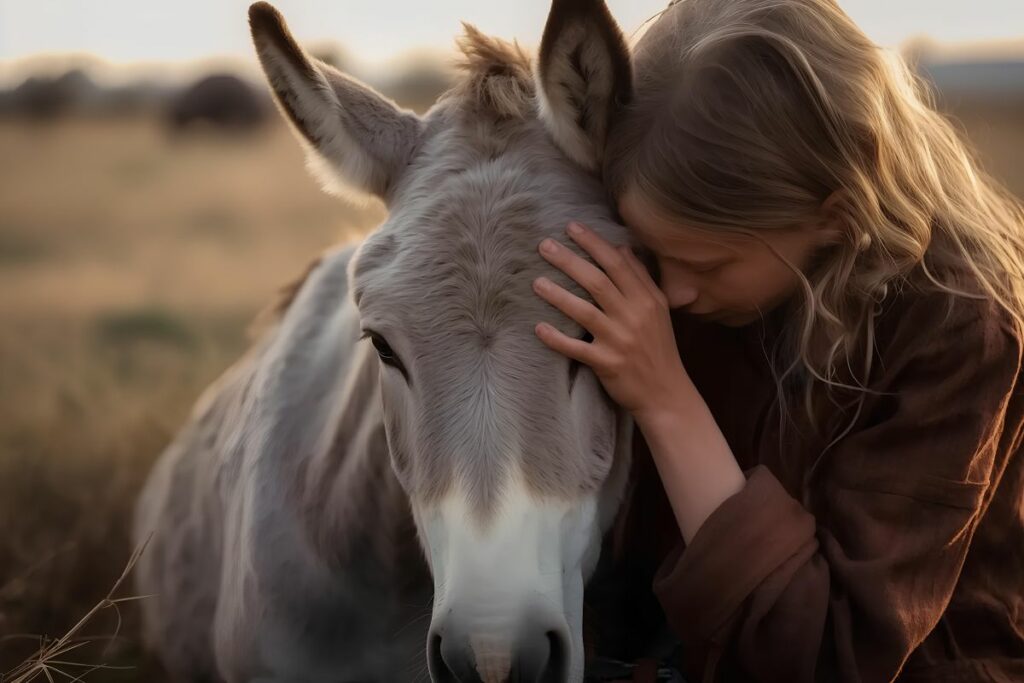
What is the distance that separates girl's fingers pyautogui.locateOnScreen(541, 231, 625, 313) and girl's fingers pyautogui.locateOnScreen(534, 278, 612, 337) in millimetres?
29

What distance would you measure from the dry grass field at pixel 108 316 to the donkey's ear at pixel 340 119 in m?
0.21

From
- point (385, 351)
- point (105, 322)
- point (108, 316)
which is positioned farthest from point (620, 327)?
point (108, 316)

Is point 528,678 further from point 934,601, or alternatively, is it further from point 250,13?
point 250,13

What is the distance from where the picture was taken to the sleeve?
2027 mm

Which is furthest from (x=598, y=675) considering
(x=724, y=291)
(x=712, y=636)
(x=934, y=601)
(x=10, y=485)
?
(x=10, y=485)

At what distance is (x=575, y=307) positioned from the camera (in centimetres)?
191

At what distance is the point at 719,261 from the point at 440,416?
0.70m

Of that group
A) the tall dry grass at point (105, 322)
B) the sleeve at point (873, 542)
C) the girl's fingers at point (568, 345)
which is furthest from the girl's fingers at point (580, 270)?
the tall dry grass at point (105, 322)

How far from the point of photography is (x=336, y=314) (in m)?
3.03

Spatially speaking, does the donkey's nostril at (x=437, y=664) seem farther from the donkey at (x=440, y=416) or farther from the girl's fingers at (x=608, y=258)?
the girl's fingers at (x=608, y=258)

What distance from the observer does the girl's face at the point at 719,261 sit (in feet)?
6.80

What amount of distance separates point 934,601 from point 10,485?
3714 millimetres

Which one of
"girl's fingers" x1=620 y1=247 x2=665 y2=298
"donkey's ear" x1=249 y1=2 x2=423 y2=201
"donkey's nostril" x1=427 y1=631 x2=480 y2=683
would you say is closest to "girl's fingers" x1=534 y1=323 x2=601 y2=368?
"girl's fingers" x1=620 y1=247 x2=665 y2=298

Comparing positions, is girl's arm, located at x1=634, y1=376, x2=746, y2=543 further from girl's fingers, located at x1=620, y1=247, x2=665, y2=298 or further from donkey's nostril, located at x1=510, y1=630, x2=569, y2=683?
donkey's nostril, located at x1=510, y1=630, x2=569, y2=683
